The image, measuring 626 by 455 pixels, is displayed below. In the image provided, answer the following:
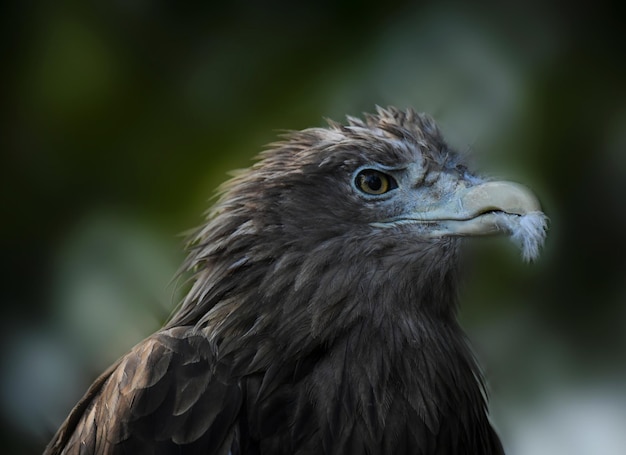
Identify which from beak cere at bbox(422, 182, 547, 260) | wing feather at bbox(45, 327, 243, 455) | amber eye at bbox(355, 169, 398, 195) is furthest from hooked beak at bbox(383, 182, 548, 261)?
wing feather at bbox(45, 327, 243, 455)

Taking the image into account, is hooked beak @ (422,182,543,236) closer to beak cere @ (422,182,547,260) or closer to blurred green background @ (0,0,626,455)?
beak cere @ (422,182,547,260)

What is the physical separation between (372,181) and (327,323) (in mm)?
619

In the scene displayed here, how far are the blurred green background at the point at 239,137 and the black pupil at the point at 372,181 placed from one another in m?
1.21

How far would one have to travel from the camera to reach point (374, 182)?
14.3 ft

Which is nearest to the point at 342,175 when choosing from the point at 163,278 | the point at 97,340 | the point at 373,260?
the point at 373,260

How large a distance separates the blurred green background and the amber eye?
1192mm

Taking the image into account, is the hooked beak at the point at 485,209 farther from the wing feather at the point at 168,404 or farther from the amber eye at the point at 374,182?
the wing feather at the point at 168,404

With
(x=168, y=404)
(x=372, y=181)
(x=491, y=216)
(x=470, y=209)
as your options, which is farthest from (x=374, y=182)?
(x=168, y=404)

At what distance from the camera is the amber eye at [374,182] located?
433 cm

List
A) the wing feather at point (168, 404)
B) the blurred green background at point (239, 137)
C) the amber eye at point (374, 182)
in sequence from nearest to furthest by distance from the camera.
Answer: the wing feather at point (168, 404) → the amber eye at point (374, 182) → the blurred green background at point (239, 137)

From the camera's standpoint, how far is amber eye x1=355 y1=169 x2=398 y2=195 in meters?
4.33

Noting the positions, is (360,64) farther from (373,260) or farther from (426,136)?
(373,260)

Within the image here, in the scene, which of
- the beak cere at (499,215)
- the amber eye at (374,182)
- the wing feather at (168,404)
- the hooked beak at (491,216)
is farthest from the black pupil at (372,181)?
the wing feather at (168,404)

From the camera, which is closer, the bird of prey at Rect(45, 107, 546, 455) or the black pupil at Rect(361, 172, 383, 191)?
the bird of prey at Rect(45, 107, 546, 455)
